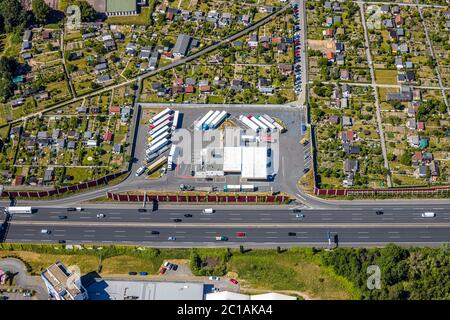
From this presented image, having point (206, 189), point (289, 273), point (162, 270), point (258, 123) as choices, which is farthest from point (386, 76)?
point (162, 270)

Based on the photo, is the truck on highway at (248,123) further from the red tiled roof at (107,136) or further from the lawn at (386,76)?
the lawn at (386,76)

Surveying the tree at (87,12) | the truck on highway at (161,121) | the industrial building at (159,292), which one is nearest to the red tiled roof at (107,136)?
the truck on highway at (161,121)

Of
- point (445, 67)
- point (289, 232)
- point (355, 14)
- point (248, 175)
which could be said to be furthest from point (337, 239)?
point (355, 14)

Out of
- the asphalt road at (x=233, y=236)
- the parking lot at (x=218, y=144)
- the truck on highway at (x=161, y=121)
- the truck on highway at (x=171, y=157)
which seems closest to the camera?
the asphalt road at (x=233, y=236)

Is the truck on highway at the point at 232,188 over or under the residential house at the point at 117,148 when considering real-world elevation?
under

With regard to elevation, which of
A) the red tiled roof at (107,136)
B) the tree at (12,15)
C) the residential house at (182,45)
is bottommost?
the red tiled roof at (107,136)

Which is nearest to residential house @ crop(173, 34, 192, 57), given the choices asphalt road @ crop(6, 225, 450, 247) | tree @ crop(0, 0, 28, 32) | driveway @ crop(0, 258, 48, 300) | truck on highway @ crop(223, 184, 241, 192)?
tree @ crop(0, 0, 28, 32)

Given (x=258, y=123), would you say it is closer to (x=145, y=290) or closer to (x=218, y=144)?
(x=218, y=144)
